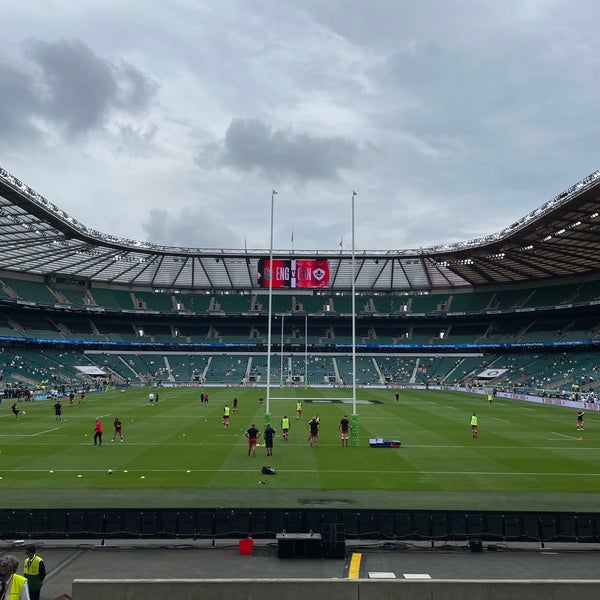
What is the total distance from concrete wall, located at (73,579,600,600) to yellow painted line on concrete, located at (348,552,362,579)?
3.18 meters

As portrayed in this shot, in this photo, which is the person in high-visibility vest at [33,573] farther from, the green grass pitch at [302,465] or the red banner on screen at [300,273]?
the red banner on screen at [300,273]

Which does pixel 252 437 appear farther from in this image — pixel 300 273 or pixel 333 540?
pixel 300 273

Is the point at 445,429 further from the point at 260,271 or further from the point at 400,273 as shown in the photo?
the point at 400,273

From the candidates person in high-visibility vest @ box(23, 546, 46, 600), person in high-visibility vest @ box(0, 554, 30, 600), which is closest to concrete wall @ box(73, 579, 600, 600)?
person in high-visibility vest @ box(23, 546, 46, 600)

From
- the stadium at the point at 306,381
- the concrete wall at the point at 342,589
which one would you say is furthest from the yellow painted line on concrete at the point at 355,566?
the concrete wall at the point at 342,589

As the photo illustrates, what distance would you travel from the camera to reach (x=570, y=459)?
24453 mm

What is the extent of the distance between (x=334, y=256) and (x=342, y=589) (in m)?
72.8

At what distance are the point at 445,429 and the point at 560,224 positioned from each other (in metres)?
28.2

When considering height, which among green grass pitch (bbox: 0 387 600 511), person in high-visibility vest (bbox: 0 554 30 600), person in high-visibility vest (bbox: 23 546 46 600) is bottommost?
green grass pitch (bbox: 0 387 600 511)

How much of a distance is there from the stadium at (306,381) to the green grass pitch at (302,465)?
0.50 ft

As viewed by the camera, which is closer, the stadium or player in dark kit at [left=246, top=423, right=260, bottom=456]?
the stadium

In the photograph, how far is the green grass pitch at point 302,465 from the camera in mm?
17250

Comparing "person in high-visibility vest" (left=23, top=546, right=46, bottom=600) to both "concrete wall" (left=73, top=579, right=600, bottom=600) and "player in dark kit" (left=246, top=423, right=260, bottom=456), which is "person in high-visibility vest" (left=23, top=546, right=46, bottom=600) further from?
"player in dark kit" (left=246, top=423, right=260, bottom=456)

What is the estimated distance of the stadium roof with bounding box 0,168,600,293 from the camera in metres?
48.8
